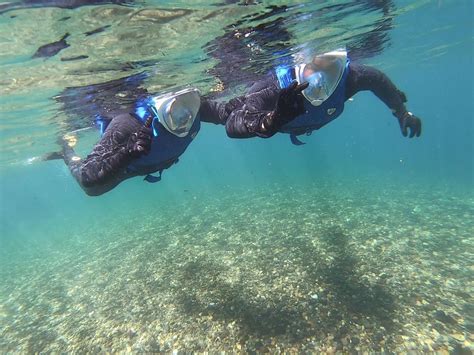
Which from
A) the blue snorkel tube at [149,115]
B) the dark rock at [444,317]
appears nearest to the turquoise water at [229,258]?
the dark rock at [444,317]

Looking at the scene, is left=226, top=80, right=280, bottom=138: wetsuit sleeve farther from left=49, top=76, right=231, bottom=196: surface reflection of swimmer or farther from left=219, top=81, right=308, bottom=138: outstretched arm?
left=49, top=76, right=231, bottom=196: surface reflection of swimmer

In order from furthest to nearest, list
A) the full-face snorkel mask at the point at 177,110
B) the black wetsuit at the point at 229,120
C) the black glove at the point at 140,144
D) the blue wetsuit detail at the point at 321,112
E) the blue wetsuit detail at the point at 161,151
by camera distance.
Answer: the blue wetsuit detail at the point at 161,151 → the blue wetsuit detail at the point at 321,112 → the full-face snorkel mask at the point at 177,110 → the black glove at the point at 140,144 → the black wetsuit at the point at 229,120

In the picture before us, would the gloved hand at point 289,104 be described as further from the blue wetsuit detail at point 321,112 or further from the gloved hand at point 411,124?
the gloved hand at point 411,124

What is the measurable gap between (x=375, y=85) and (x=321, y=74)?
5.02 feet

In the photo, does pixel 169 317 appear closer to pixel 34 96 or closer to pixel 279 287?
pixel 279 287

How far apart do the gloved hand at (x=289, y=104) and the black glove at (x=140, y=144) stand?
1.76 metres

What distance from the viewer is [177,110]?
4.75 metres

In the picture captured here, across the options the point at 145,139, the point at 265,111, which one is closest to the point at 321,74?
the point at 265,111

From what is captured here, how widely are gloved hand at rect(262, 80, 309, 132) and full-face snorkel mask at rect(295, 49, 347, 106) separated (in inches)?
66.2

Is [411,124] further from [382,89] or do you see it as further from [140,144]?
[140,144]

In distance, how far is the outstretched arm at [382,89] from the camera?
5051mm

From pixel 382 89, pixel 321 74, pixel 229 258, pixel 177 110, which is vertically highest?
pixel 321 74

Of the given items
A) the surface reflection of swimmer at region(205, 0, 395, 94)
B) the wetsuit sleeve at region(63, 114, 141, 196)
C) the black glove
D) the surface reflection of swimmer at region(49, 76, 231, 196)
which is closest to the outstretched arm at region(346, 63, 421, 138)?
the surface reflection of swimmer at region(49, 76, 231, 196)

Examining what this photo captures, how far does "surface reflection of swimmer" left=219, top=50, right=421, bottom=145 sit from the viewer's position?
3590mm
